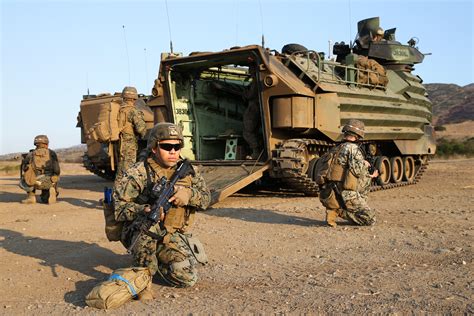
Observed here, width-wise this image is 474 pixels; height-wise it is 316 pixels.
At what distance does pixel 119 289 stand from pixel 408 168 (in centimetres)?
1129

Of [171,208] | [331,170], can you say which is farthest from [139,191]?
[331,170]

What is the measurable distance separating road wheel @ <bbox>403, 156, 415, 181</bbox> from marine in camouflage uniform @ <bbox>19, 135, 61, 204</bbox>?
826cm

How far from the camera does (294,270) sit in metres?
4.81

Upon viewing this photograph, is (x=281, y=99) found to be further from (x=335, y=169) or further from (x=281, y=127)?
(x=335, y=169)

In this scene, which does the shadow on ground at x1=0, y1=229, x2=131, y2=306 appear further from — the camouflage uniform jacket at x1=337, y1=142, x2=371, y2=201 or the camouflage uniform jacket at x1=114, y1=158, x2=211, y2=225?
the camouflage uniform jacket at x1=337, y1=142, x2=371, y2=201

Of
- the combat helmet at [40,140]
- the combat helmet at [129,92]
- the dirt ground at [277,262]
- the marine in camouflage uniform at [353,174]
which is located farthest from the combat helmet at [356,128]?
the combat helmet at [40,140]

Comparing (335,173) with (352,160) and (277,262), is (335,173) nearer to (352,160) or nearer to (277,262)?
(352,160)

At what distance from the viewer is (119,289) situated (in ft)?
12.7

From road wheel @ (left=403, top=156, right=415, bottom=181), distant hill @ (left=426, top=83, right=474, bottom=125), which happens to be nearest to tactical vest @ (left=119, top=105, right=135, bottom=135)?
road wheel @ (left=403, top=156, right=415, bottom=181)

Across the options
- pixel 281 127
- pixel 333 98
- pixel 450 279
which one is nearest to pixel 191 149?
pixel 281 127

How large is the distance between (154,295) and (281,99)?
6209mm

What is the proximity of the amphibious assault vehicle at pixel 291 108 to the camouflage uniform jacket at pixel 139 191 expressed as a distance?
4164 mm

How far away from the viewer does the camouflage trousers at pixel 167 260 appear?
4.30m

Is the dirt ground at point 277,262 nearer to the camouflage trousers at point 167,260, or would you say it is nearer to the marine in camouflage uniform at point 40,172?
the camouflage trousers at point 167,260
